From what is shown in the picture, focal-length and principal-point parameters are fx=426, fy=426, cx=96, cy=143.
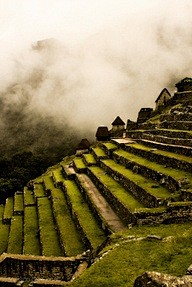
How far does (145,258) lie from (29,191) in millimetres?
24986

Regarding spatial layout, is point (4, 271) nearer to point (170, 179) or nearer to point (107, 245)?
point (107, 245)

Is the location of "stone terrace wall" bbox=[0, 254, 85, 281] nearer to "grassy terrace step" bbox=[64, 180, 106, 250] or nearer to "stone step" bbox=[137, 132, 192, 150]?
"grassy terrace step" bbox=[64, 180, 106, 250]

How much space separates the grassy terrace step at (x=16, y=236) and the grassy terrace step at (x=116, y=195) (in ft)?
16.0

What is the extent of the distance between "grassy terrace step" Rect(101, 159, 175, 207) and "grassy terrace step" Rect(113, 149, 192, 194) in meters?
0.29

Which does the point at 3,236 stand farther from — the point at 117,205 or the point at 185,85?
the point at 185,85

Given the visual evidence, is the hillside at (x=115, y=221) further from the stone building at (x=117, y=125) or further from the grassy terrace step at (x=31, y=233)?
the stone building at (x=117, y=125)

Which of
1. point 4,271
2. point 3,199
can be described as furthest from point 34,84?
point 4,271

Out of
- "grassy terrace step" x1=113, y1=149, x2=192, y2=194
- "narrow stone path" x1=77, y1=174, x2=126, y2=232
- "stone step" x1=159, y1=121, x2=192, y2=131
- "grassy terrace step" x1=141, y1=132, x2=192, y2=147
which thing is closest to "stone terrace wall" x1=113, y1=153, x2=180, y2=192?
"grassy terrace step" x1=113, y1=149, x2=192, y2=194

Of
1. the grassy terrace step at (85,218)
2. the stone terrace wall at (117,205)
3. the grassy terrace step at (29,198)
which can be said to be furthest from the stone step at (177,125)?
the grassy terrace step at (29,198)

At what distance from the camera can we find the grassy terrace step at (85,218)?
1573cm

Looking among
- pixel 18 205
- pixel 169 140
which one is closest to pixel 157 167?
pixel 169 140

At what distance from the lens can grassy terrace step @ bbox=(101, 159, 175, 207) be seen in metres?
15.2

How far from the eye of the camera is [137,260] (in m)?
10.3

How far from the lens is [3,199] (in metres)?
40.1
